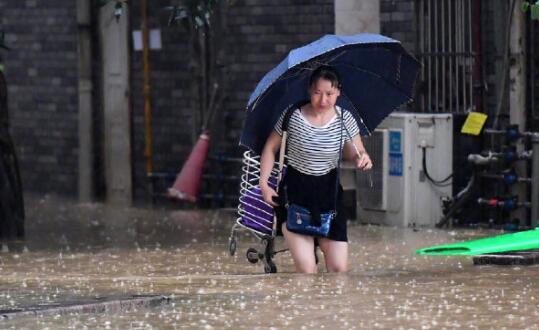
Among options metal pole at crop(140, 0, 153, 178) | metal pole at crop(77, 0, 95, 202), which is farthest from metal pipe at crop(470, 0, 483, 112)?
metal pole at crop(77, 0, 95, 202)

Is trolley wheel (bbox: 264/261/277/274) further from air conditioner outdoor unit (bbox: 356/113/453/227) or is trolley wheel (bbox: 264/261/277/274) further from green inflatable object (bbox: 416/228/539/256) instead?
air conditioner outdoor unit (bbox: 356/113/453/227)

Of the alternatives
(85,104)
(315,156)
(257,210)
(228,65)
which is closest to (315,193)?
(315,156)

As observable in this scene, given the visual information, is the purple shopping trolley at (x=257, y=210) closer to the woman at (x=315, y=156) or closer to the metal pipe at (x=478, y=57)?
the woman at (x=315, y=156)

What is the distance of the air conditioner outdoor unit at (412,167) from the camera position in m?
18.5

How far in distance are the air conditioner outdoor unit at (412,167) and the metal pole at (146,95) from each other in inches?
175

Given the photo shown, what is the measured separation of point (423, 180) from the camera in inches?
732

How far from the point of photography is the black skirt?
481 inches

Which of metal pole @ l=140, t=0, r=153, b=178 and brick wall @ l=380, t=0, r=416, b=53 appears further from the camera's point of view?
metal pole @ l=140, t=0, r=153, b=178

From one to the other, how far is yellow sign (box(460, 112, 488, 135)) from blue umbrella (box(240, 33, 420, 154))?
16.4ft

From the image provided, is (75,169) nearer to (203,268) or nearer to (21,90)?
(21,90)

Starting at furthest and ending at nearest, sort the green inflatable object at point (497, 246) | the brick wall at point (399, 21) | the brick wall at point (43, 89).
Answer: the brick wall at point (43, 89) → the brick wall at point (399, 21) → the green inflatable object at point (497, 246)

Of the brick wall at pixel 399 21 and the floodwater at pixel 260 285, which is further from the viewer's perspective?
the brick wall at pixel 399 21

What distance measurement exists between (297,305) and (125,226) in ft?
31.0

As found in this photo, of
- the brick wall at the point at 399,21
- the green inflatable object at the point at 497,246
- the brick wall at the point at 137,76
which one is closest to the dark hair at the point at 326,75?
the green inflatable object at the point at 497,246
